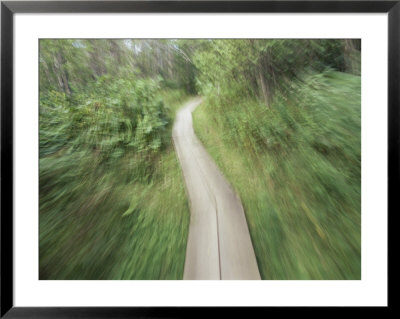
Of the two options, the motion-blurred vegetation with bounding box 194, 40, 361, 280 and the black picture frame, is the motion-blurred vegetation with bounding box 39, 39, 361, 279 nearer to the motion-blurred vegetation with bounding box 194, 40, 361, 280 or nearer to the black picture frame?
the motion-blurred vegetation with bounding box 194, 40, 361, 280

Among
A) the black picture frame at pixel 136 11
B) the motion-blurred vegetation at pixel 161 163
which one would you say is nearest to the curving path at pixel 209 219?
the motion-blurred vegetation at pixel 161 163

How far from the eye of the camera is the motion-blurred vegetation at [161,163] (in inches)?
35.8

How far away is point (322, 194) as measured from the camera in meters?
0.92

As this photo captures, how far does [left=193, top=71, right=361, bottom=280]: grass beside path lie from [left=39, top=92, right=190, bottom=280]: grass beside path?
0.57 metres

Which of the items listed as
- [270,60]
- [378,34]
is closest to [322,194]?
[270,60]

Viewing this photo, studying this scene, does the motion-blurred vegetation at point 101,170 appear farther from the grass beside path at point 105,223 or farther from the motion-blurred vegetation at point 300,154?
the motion-blurred vegetation at point 300,154

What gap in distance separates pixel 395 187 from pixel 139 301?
176 cm

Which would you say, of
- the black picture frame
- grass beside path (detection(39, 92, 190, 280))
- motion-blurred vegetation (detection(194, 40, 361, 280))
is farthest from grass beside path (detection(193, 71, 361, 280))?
grass beside path (detection(39, 92, 190, 280))

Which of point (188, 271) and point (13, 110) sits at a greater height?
point (13, 110)

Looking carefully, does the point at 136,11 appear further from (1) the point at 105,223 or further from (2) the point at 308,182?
(2) the point at 308,182

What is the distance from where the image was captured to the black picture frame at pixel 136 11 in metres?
0.87

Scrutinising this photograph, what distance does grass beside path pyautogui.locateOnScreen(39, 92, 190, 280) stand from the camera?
91 cm

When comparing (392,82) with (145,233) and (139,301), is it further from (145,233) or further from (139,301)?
(139,301)

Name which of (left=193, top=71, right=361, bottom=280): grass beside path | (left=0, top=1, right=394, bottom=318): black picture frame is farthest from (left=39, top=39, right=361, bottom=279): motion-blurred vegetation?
(left=0, top=1, right=394, bottom=318): black picture frame
